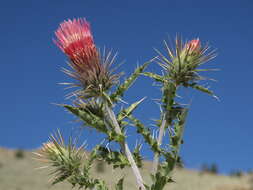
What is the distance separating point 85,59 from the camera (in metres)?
4.68

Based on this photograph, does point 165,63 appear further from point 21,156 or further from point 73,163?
point 21,156

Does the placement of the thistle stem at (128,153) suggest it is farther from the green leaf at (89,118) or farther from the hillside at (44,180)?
the hillside at (44,180)

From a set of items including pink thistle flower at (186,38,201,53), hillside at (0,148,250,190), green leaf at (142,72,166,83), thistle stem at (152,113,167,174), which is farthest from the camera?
hillside at (0,148,250,190)

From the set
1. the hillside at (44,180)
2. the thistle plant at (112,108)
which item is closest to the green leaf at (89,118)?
the thistle plant at (112,108)

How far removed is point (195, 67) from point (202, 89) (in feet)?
1.38

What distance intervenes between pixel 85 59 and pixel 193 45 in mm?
1201

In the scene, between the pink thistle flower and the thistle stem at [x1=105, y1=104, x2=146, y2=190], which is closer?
the thistle stem at [x1=105, y1=104, x2=146, y2=190]

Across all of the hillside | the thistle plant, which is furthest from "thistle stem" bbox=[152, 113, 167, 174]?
the hillside

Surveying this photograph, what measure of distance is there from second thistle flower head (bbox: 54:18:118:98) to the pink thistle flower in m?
0.86

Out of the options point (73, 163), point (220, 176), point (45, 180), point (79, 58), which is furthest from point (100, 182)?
point (220, 176)

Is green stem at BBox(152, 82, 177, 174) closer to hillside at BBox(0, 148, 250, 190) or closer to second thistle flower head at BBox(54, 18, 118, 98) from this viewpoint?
second thistle flower head at BBox(54, 18, 118, 98)

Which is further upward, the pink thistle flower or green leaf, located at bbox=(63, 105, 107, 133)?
the pink thistle flower

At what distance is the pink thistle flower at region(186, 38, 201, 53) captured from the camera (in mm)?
4824

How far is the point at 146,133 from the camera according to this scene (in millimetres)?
4363
